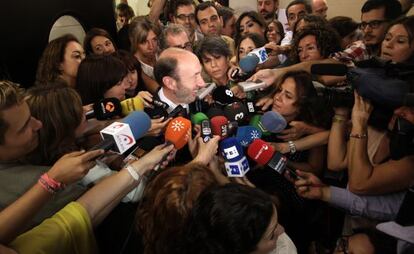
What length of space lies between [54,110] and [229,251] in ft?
3.06

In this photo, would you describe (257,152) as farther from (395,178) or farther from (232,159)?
(395,178)

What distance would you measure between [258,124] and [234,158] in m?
0.42

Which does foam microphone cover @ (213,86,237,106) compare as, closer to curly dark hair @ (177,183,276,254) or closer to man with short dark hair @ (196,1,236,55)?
curly dark hair @ (177,183,276,254)

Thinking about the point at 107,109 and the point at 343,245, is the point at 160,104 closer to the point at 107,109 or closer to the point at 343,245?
the point at 107,109

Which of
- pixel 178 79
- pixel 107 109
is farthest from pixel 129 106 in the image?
pixel 178 79

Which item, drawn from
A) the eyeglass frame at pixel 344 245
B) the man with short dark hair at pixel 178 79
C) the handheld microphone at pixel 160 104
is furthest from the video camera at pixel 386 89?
A: the handheld microphone at pixel 160 104

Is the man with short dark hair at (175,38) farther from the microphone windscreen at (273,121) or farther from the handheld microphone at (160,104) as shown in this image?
the microphone windscreen at (273,121)

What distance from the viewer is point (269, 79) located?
1845mm

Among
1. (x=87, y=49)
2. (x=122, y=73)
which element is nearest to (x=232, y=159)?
(x=122, y=73)

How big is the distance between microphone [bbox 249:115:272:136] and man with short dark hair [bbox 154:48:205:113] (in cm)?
35

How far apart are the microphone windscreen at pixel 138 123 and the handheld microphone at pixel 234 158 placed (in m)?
0.34

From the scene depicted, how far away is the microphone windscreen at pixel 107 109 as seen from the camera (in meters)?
1.52

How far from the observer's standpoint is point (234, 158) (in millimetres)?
1296

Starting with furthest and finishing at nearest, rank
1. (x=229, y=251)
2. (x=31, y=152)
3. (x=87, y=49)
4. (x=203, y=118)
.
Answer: (x=87, y=49) < (x=203, y=118) < (x=31, y=152) < (x=229, y=251)
